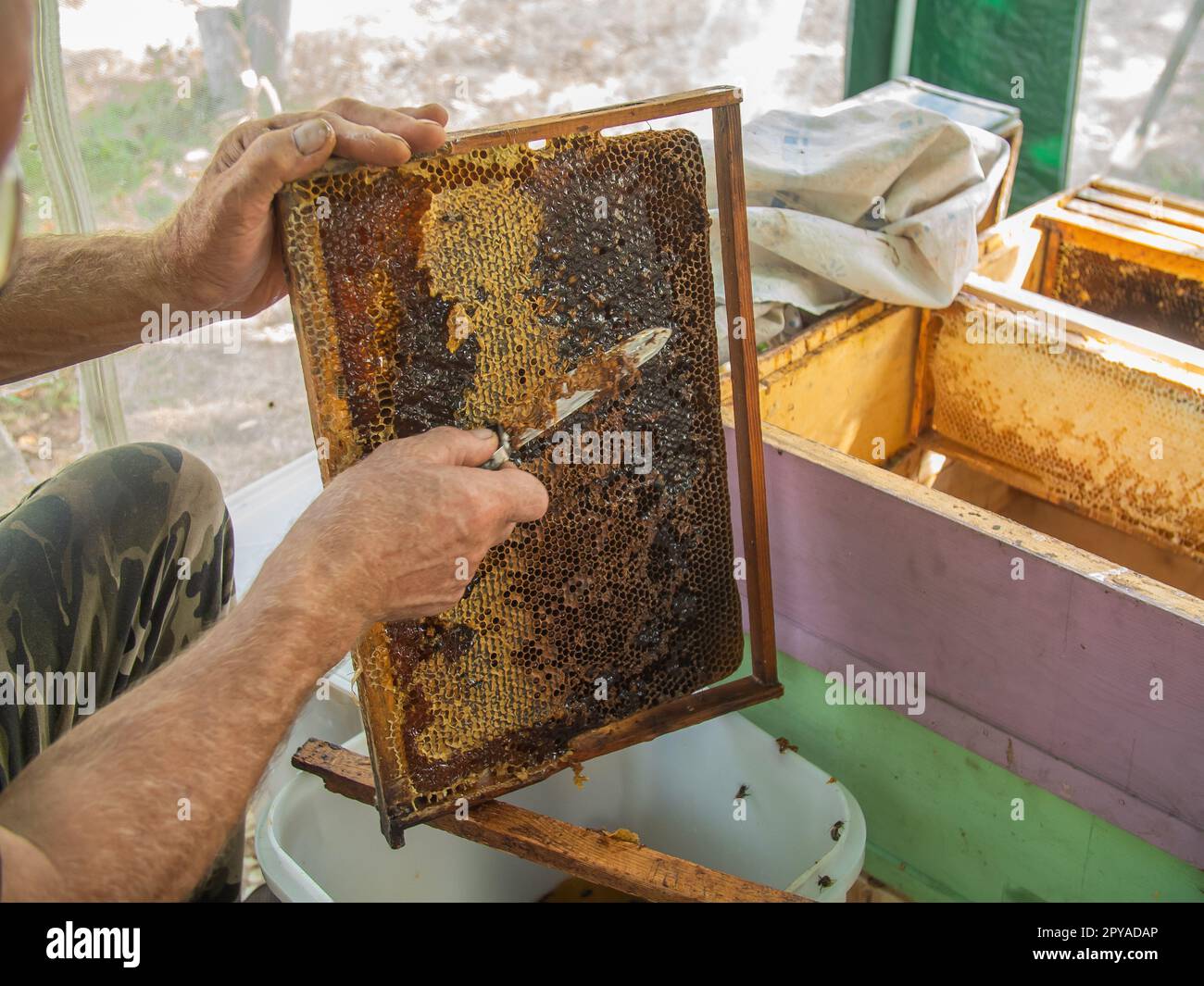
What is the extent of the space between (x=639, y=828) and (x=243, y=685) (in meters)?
1.12

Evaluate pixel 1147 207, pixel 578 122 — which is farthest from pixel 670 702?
pixel 1147 207

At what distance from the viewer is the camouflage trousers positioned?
1439mm

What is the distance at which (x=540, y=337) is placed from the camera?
1.37 m

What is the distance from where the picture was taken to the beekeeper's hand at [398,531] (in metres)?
1.17

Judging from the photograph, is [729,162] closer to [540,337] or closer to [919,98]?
[540,337]

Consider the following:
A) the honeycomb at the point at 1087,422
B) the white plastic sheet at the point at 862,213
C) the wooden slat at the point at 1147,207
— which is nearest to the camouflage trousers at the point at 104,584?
the white plastic sheet at the point at 862,213

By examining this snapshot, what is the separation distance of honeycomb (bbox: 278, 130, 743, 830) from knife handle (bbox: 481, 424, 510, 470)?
0.10ft

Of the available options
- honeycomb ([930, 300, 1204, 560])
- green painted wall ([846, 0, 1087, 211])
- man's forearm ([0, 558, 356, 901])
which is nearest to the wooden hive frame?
man's forearm ([0, 558, 356, 901])

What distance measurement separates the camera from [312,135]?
1172 millimetres

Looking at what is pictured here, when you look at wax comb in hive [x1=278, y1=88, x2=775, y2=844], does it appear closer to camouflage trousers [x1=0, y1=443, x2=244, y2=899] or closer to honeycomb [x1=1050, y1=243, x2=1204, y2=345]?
camouflage trousers [x1=0, y1=443, x2=244, y2=899]

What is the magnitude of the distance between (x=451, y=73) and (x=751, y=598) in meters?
4.88

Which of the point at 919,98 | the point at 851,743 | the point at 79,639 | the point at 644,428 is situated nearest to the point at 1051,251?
the point at 919,98

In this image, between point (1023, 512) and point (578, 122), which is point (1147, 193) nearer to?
point (1023, 512)

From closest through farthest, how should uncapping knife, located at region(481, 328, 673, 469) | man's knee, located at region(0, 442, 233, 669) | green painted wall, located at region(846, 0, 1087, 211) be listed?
uncapping knife, located at region(481, 328, 673, 469)
man's knee, located at region(0, 442, 233, 669)
green painted wall, located at region(846, 0, 1087, 211)
